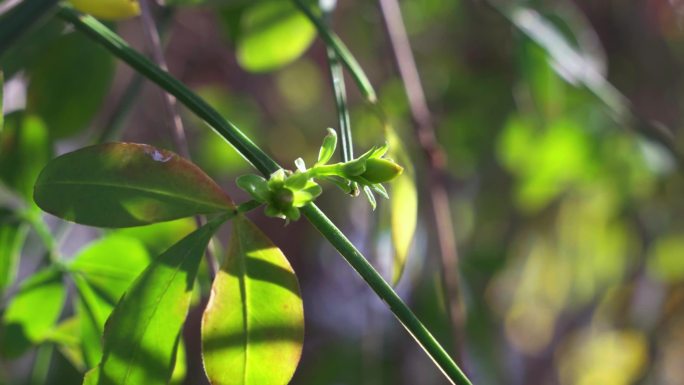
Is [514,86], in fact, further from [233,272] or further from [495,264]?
[233,272]

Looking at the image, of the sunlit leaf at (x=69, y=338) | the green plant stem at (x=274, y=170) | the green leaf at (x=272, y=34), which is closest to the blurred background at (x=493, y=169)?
the green leaf at (x=272, y=34)

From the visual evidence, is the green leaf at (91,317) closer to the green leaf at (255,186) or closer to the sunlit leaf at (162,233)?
the sunlit leaf at (162,233)

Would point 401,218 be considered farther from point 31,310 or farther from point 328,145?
point 31,310

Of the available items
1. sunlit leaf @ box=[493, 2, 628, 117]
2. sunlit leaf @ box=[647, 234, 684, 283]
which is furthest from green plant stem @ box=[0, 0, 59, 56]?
sunlit leaf @ box=[647, 234, 684, 283]

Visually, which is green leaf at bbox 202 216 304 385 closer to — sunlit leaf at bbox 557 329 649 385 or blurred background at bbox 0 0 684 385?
blurred background at bbox 0 0 684 385

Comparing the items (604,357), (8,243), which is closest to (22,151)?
(8,243)

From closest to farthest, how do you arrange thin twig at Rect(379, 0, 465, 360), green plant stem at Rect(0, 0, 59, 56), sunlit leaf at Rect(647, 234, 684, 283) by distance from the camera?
green plant stem at Rect(0, 0, 59, 56)
thin twig at Rect(379, 0, 465, 360)
sunlit leaf at Rect(647, 234, 684, 283)
